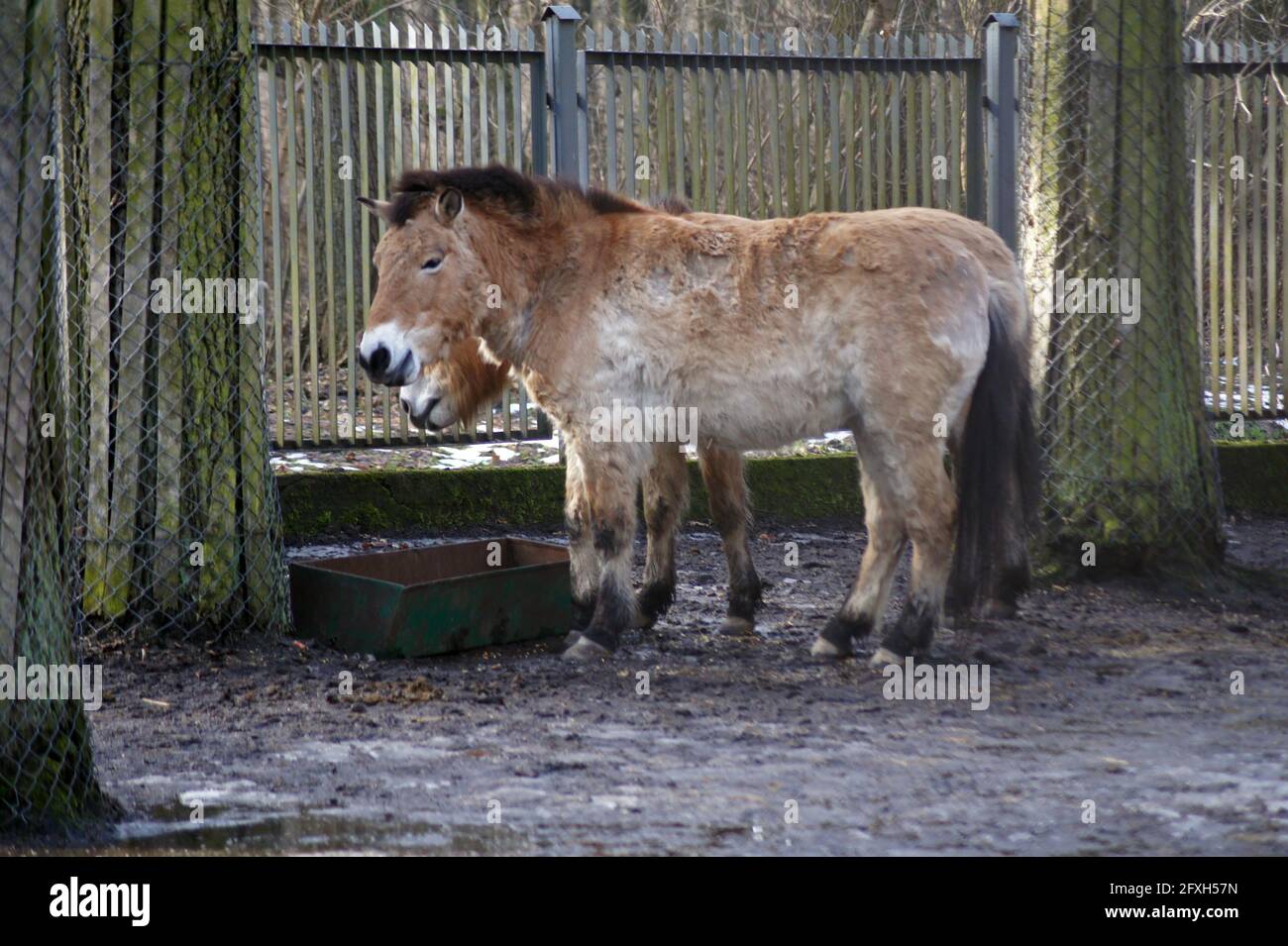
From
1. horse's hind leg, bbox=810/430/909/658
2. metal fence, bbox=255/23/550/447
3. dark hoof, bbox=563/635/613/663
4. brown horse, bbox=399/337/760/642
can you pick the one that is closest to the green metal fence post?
metal fence, bbox=255/23/550/447

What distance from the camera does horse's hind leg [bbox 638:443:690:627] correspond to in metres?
6.90

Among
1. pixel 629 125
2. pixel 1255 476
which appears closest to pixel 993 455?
pixel 629 125

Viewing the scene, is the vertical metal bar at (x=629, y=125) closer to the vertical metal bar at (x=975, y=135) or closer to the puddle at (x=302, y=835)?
the vertical metal bar at (x=975, y=135)

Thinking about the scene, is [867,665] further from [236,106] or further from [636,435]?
[236,106]

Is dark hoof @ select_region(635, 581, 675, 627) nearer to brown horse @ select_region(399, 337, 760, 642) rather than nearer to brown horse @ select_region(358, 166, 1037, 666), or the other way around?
brown horse @ select_region(399, 337, 760, 642)

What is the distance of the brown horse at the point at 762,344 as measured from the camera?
6.06 m

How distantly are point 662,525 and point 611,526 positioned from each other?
1.95 feet

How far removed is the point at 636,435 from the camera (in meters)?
6.38

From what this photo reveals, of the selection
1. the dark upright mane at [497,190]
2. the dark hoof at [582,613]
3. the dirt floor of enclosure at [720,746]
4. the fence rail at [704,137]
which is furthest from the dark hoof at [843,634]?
the fence rail at [704,137]

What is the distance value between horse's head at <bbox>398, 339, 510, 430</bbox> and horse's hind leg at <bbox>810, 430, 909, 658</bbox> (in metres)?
1.80

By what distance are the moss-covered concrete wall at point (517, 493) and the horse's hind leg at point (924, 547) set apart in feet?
9.63

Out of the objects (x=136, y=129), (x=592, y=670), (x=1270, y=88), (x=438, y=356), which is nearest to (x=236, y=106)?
(x=136, y=129)

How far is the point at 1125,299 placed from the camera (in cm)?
762

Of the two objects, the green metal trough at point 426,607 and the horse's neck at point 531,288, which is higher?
the horse's neck at point 531,288
